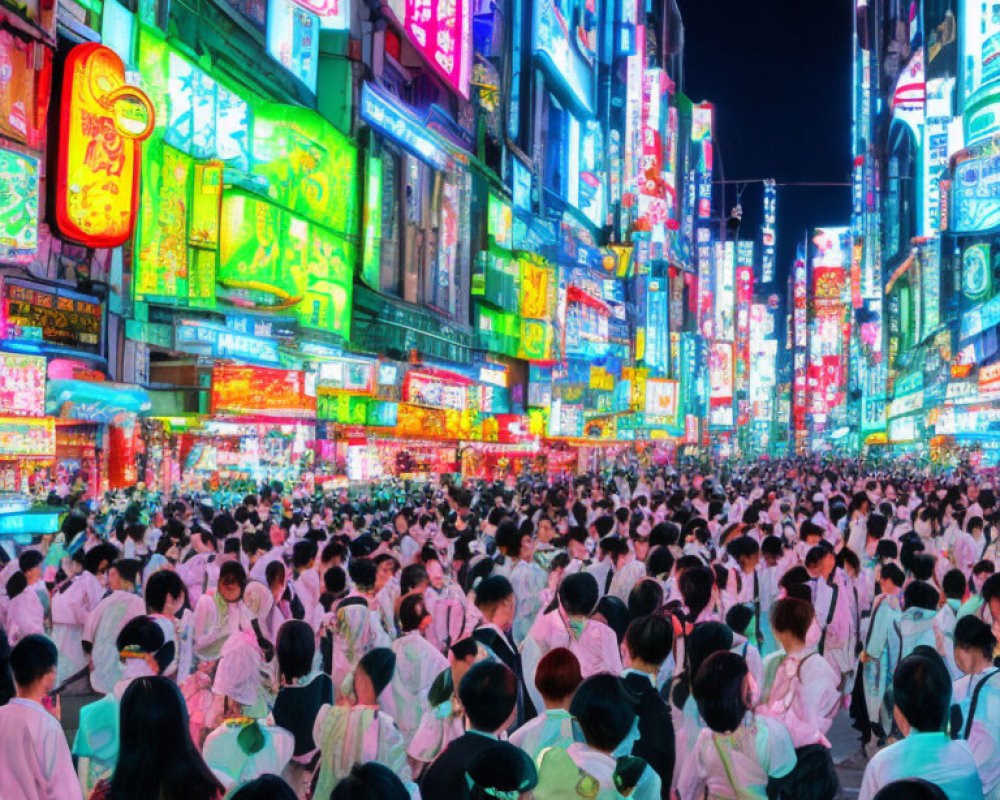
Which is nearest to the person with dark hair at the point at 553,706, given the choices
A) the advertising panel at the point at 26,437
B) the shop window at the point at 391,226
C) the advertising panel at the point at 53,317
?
the advertising panel at the point at 53,317

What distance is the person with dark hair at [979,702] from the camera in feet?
17.2

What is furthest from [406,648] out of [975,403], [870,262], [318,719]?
[870,262]

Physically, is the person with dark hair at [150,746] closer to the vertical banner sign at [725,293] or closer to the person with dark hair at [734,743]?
the person with dark hair at [734,743]

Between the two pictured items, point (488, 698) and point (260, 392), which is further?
point (260, 392)

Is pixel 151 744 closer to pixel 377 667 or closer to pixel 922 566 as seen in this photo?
pixel 377 667

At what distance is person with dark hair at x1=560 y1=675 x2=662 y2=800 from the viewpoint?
418cm

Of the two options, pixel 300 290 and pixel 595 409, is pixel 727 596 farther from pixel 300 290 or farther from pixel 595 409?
pixel 595 409

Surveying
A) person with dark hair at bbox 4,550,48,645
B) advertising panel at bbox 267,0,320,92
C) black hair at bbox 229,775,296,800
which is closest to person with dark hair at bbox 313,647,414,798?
black hair at bbox 229,775,296,800

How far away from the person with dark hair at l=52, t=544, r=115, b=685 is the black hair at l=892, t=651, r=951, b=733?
21.4 ft

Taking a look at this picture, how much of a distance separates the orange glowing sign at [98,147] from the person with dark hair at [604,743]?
13.5 metres

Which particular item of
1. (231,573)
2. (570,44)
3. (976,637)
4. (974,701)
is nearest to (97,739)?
(231,573)

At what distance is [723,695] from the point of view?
455cm

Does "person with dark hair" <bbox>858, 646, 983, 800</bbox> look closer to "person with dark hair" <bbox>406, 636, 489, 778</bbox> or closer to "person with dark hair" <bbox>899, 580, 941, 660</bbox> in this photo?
"person with dark hair" <bbox>406, 636, 489, 778</bbox>

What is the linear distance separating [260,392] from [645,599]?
56.1 ft
